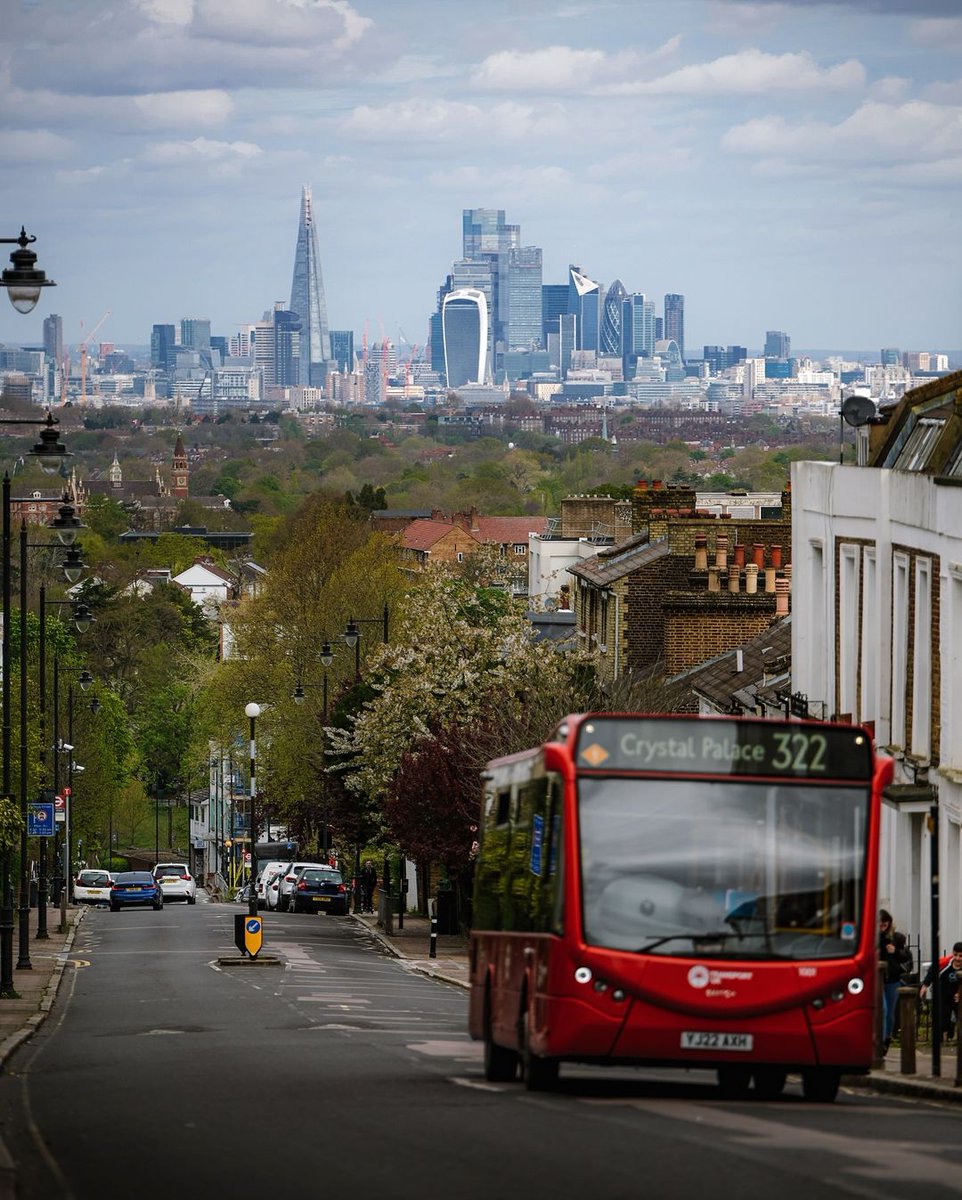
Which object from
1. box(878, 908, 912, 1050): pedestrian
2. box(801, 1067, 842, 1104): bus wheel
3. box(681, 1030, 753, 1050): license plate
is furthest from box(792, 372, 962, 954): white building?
box(681, 1030, 753, 1050): license plate

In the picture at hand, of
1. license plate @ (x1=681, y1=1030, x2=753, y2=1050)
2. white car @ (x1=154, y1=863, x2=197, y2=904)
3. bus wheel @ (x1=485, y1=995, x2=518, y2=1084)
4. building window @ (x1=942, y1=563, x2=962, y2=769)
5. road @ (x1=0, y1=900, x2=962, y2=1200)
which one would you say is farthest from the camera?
white car @ (x1=154, y1=863, x2=197, y2=904)

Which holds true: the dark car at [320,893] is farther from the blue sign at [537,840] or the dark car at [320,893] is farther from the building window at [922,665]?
the blue sign at [537,840]

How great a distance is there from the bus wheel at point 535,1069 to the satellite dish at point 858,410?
18422 mm

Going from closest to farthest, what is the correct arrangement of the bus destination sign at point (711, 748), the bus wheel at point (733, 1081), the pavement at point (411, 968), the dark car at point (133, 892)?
1. the bus destination sign at point (711, 748)
2. the bus wheel at point (733, 1081)
3. the pavement at point (411, 968)
4. the dark car at point (133, 892)

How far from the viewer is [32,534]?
17350 centimetres

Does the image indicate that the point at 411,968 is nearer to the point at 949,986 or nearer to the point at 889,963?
the point at 889,963

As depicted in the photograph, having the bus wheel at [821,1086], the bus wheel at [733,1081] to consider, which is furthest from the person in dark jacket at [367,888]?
the bus wheel at [821,1086]

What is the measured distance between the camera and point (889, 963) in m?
26.2

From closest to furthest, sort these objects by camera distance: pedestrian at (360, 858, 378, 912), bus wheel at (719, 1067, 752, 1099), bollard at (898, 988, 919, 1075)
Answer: bus wheel at (719, 1067, 752, 1099) < bollard at (898, 988, 919, 1075) < pedestrian at (360, 858, 378, 912)

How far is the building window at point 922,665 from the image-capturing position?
31156mm

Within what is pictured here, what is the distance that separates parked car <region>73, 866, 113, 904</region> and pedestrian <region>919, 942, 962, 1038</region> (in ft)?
166

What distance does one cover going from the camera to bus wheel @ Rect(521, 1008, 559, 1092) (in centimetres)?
1848

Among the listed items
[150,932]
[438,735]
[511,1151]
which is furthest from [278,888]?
[511,1151]

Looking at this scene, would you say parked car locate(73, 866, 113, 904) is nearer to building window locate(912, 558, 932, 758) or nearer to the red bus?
building window locate(912, 558, 932, 758)
